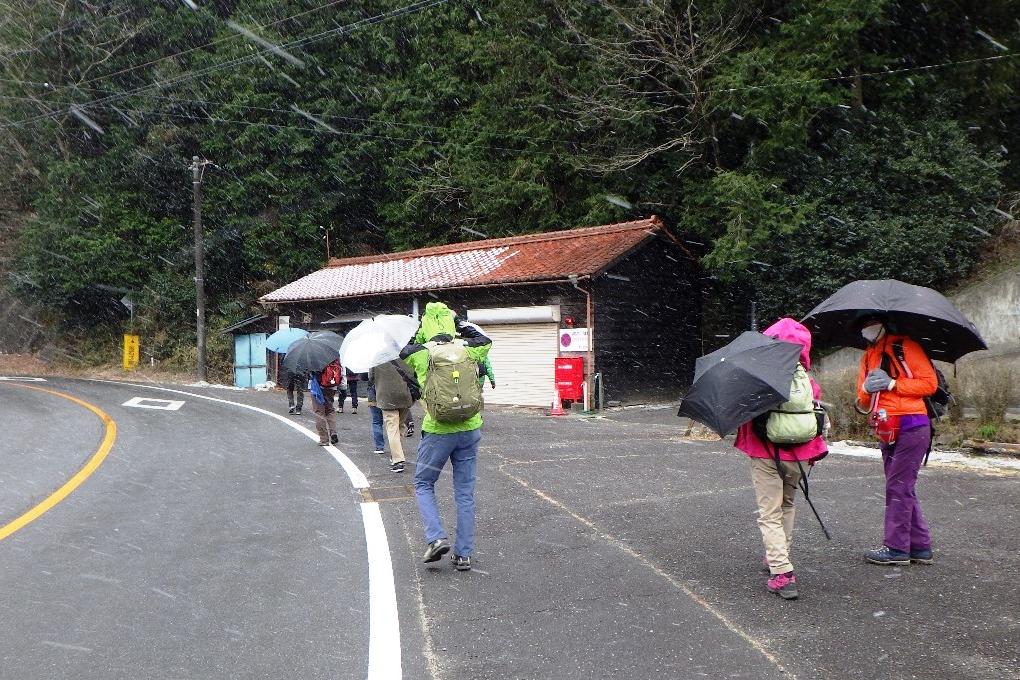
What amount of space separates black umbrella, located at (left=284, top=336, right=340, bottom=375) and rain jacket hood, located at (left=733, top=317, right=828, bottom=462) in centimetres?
699

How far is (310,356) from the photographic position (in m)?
11.0

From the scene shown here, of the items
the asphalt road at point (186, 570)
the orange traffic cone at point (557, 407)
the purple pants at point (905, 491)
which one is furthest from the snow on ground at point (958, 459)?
the orange traffic cone at point (557, 407)

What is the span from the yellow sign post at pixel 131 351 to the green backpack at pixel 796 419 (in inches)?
1347

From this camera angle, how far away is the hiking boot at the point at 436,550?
5598mm

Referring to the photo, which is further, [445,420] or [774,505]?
[445,420]

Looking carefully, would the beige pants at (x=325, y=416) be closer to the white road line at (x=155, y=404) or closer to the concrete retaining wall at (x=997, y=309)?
the white road line at (x=155, y=404)

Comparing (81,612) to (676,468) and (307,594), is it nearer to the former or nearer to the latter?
(307,594)

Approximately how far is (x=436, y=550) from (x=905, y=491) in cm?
320

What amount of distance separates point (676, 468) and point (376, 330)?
13.4 ft

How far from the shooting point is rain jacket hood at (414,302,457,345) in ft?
19.4

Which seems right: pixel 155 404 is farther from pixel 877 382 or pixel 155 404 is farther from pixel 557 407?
pixel 877 382

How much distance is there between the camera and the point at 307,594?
506 centimetres

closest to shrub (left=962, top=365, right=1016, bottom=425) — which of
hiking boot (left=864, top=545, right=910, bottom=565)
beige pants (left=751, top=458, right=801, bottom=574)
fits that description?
hiking boot (left=864, top=545, right=910, bottom=565)

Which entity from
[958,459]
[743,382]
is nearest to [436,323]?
[743,382]
